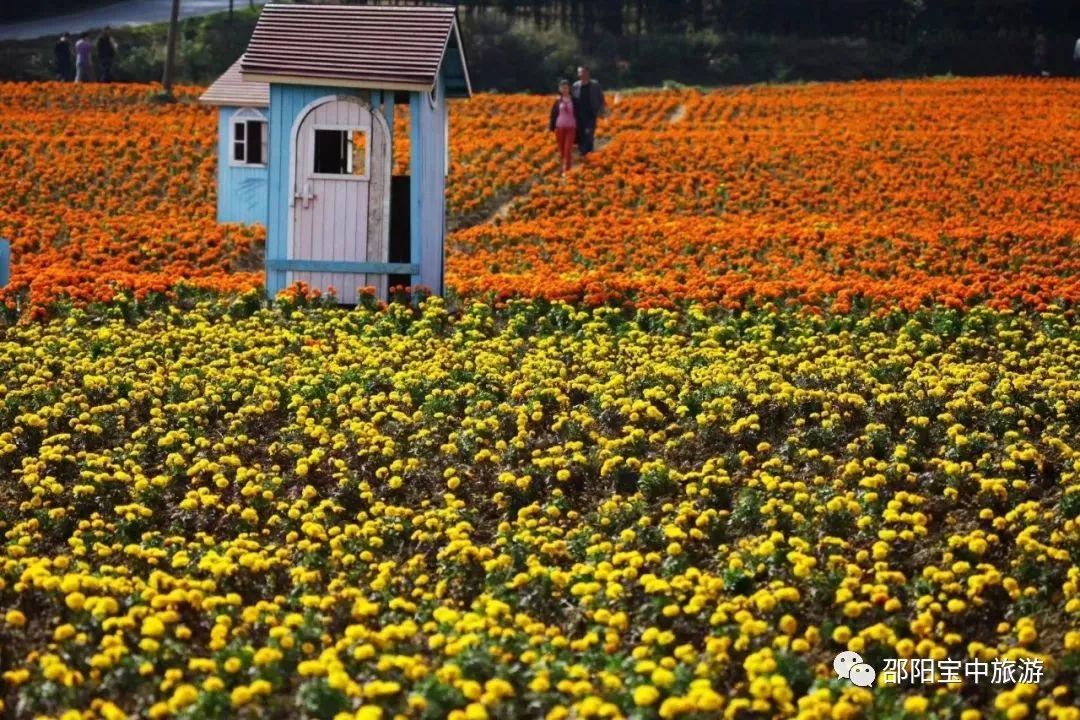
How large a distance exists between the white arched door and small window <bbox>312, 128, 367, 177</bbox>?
0.09 meters

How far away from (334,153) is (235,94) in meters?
8.45

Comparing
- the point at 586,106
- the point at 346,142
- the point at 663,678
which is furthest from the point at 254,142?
the point at 663,678

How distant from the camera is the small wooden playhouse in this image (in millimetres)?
15969

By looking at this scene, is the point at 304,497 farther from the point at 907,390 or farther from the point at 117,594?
the point at 907,390

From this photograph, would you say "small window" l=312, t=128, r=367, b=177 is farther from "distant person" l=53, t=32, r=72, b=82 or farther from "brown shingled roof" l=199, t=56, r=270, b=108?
"distant person" l=53, t=32, r=72, b=82

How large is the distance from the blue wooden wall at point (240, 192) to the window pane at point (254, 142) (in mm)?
286

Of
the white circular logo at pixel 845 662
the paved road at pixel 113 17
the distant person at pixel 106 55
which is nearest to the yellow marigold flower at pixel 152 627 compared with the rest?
the white circular logo at pixel 845 662

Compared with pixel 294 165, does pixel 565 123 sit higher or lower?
higher

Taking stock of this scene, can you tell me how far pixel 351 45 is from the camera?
16203 mm

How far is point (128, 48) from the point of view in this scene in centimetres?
4147

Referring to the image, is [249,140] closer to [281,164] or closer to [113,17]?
[281,164]

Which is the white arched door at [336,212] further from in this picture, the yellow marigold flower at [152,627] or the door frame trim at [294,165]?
the yellow marigold flower at [152,627]

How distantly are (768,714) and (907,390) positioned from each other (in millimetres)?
4816

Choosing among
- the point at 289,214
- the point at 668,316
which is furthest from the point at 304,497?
the point at 289,214
